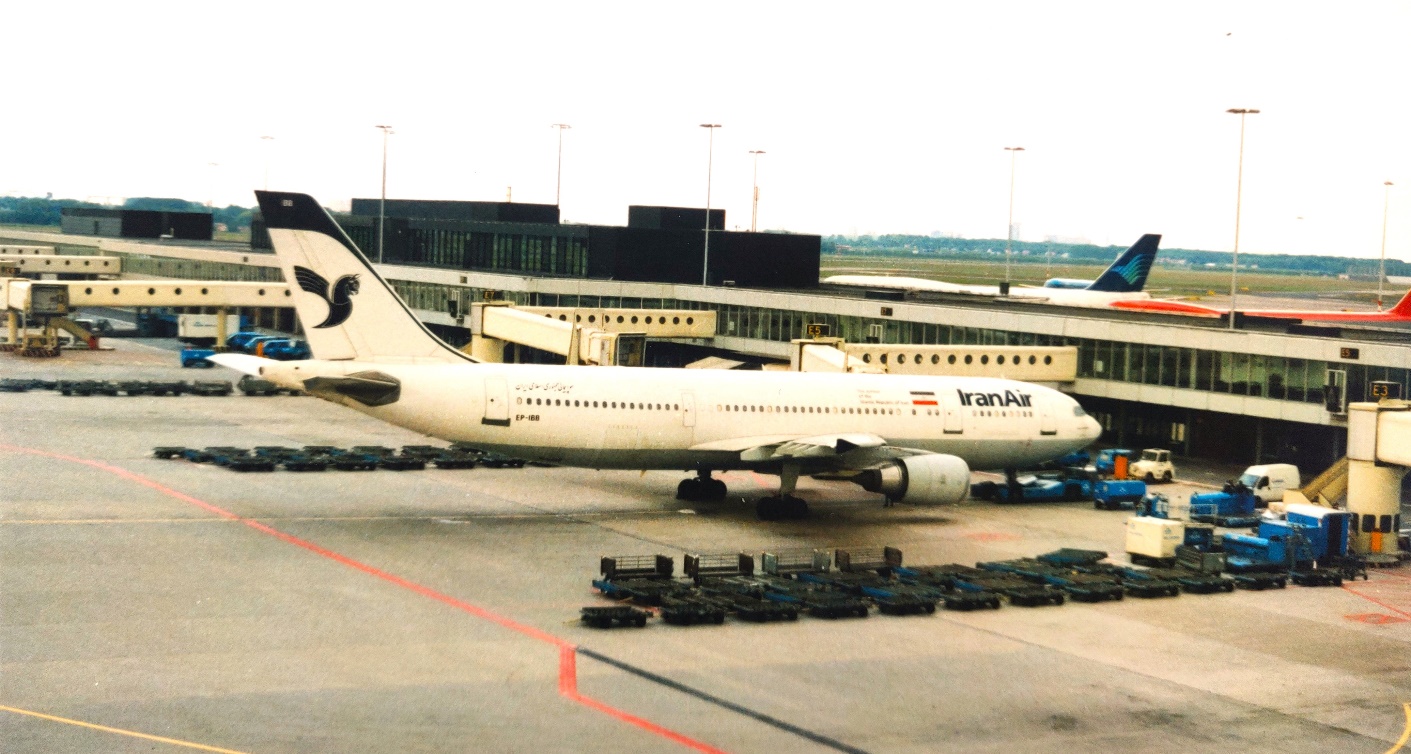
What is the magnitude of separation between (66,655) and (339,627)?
577 cm

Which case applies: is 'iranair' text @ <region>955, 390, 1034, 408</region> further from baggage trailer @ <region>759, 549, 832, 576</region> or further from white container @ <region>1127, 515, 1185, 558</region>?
baggage trailer @ <region>759, 549, 832, 576</region>

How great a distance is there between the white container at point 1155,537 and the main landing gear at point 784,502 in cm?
1138

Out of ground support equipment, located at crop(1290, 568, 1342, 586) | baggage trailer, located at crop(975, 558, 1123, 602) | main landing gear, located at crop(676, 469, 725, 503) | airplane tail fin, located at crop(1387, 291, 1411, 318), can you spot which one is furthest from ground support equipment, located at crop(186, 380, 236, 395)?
airplane tail fin, located at crop(1387, 291, 1411, 318)

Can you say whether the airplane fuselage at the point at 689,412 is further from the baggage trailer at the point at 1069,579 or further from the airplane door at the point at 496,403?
the baggage trailer at the point at 1069,579

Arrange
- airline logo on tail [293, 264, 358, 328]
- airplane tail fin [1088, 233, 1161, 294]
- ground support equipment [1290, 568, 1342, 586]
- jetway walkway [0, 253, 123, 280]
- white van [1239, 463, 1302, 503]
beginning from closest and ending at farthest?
1. ground support equipment [1290, 568, 1342, 586]
2. airline logo on tail [293, 264, 358, 328]
3. white van [1239, 463, 1302, 503]
4. jetway walkway [0, 253, 123, 280]
5. airplane tail fin [1088, 233, 1161, 294]

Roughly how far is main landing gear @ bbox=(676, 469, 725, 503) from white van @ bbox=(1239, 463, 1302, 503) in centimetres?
2187

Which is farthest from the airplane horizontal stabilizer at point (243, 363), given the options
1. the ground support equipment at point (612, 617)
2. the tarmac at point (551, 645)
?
the ground support equipment at point (612, 617)

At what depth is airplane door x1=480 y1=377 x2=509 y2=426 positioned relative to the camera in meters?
47.2

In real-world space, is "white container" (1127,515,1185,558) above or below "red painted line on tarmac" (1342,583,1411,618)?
above

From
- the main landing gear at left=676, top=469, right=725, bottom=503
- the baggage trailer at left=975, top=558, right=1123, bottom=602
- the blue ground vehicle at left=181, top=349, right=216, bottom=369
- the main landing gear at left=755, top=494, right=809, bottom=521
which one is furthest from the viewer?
the blue ground vehicle at left=181, top=349, right=216, bottom=369

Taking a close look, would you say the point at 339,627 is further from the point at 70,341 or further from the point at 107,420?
the point at 70,341

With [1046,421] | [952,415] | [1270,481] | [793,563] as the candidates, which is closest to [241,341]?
[952,415]

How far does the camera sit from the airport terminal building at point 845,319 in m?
64.1

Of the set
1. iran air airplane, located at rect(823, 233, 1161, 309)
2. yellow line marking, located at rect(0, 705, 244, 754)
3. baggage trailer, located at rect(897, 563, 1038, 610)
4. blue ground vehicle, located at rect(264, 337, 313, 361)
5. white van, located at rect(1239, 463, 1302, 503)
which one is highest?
iran air airplane, located at rect(823, 233, 1161, 309)
